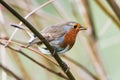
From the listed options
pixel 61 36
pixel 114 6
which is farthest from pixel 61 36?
pixel 114 6

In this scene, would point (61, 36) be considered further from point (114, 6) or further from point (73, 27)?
point (114, 6)

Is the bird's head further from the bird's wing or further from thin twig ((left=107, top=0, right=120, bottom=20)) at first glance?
thin twig ((left=107, top=0, right=120, bottom=20))

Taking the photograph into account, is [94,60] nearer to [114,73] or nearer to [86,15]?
[86,15]

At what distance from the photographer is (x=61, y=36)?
1311 millimetres

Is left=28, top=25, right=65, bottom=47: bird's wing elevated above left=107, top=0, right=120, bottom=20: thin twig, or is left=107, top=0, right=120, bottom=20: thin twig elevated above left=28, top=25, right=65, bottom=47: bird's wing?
left=28, top=25, right=65, bottom=47: bird's wing

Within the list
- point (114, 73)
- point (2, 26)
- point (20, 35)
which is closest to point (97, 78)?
point (2, 26)

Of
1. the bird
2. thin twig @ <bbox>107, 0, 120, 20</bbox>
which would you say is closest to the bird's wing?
the bird

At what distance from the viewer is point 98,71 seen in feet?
5.01

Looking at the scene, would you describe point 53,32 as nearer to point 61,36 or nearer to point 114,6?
point 61,36

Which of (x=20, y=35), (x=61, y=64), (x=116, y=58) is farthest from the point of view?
(x=116, y=58)

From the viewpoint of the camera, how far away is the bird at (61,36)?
4.12 feet

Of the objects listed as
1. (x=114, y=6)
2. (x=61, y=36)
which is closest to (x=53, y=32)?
(x=61, y=36)

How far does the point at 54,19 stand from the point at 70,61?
0.24 meters

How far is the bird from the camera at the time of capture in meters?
1.26
